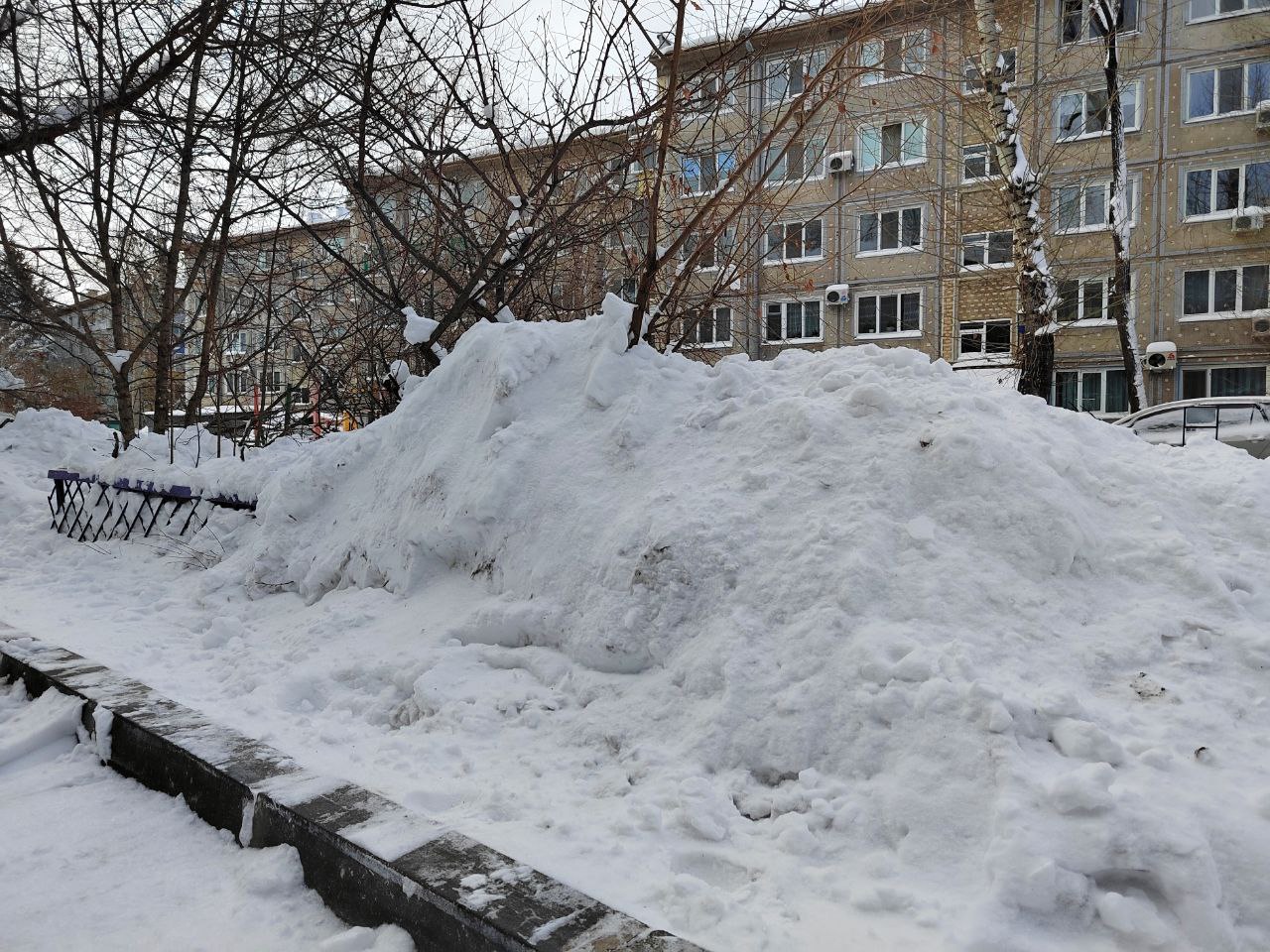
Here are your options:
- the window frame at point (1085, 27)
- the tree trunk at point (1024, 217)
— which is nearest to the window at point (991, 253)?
the window frame at point (1085, 27)

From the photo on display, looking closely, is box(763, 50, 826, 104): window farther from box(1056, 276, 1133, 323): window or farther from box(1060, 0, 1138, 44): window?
box(1060, 0, 1138, 44): window

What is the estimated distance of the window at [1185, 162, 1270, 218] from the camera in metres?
20.4

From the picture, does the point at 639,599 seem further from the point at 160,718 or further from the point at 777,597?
the point at 160,718

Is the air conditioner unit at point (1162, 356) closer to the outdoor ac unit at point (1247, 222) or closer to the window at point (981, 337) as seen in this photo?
the outdoor ac unit at point (1247, 222)

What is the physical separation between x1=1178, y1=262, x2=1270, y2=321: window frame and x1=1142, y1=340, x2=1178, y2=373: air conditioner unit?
0.91 metres

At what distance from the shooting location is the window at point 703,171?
19.5 feet

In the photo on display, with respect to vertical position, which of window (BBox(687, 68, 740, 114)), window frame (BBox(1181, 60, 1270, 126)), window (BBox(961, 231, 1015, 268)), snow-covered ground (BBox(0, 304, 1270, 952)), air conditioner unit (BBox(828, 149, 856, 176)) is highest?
window frame (BBox(1181, 60, 1270, 126))

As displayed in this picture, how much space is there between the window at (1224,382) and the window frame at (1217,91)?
6404 mm

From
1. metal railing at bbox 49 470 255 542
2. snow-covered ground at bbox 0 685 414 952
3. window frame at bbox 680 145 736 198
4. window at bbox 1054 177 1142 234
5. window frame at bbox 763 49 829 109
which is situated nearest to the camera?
snow-covered ground at bbox 0 685 414 952

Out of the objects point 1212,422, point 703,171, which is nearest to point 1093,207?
point 1212,422

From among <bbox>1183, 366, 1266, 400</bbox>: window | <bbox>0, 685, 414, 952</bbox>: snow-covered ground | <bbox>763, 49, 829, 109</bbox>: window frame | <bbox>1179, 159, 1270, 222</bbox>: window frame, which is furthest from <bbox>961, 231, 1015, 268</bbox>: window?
<bbox>0, 685, 414, 952</bbox>: snow-covered ground

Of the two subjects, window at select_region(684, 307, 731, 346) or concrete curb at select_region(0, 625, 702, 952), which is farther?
window at select_region(684, 307, 731, 346)

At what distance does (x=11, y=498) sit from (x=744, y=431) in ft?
28.0

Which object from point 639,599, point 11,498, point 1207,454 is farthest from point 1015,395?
point 11,498
